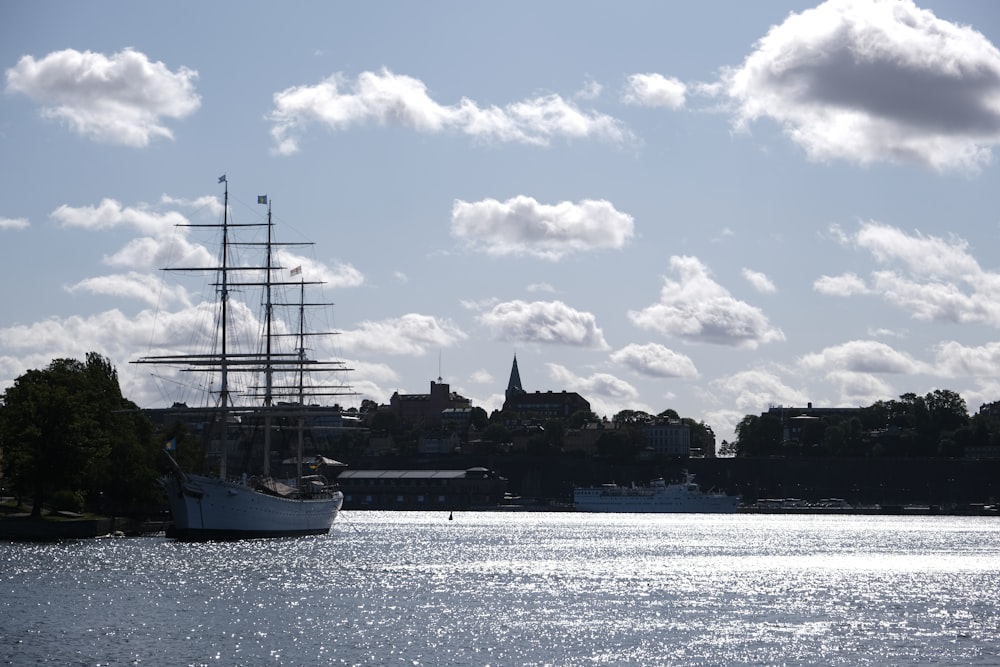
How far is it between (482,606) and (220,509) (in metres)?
51.3

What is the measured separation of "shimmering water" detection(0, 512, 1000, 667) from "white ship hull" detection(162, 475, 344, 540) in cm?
249

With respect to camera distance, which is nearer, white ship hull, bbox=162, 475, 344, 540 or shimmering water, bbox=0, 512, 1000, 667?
shimmering water, bbox=0, 512, 1000, 667

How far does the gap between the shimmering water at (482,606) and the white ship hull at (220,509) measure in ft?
8.16

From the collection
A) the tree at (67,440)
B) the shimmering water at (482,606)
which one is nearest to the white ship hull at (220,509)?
the shimmering water at (482,606)

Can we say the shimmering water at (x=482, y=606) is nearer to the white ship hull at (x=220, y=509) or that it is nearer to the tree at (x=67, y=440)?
the white ship hull at (x=220, y=509)

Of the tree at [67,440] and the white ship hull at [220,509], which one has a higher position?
the tree at [67,440]

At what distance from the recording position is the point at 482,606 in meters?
63.8

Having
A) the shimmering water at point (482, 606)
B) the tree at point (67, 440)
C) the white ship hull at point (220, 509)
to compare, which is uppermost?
the tree at point (67, 440)

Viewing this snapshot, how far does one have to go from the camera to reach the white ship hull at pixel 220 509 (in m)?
110

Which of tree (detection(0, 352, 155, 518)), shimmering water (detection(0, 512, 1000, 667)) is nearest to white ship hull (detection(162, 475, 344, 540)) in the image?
shimmering water (detection(0, 512, 1000, 667))

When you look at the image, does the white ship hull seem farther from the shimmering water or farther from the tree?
the tree

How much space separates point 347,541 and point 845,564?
4274 centimetres

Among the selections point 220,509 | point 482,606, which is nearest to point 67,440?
point 220,509

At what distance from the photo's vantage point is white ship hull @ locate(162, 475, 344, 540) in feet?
360
